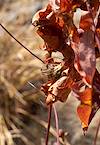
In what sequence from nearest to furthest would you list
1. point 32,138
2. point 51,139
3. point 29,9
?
point 51,139
point 32,138
point 29,9

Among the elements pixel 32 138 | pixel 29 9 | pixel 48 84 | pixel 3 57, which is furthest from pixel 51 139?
pixel 48 84

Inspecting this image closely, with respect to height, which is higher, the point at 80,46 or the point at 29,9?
the point at 29,9

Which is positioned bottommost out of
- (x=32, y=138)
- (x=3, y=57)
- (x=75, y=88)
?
(x=32, y=138)

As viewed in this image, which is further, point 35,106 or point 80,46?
point 35,106

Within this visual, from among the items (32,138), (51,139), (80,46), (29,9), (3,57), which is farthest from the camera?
(29,9)

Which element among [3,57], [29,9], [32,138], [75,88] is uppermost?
[29,9]

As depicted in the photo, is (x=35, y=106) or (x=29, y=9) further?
(x=29, y=9)

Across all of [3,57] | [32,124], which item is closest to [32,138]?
[32,124]

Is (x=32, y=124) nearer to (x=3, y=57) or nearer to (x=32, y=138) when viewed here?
(x=32, y=138)

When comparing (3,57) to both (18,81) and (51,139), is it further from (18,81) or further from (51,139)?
(51,139)
